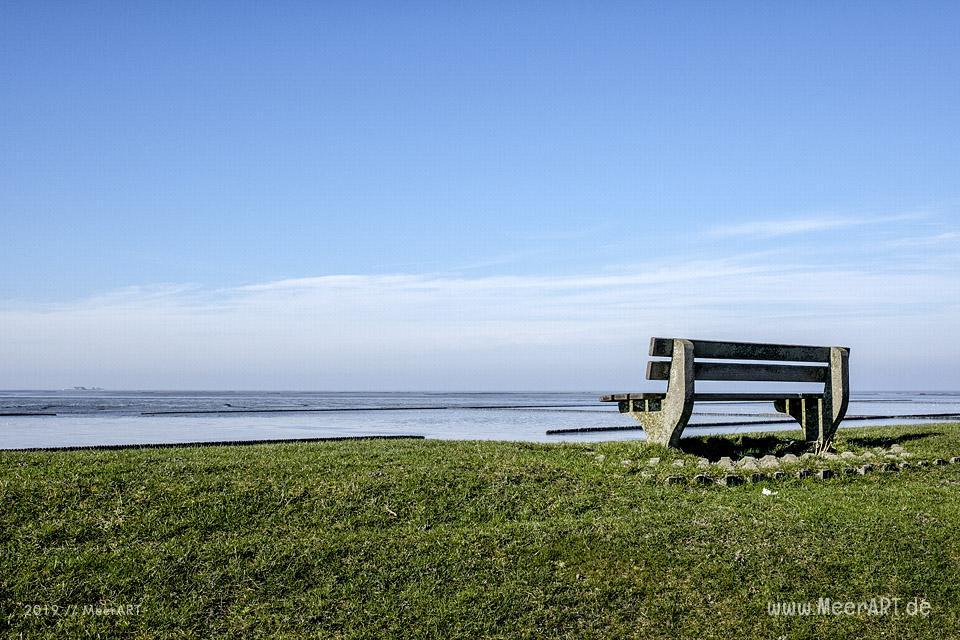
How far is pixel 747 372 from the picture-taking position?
11.8 meters

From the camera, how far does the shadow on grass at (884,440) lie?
12.5 metres

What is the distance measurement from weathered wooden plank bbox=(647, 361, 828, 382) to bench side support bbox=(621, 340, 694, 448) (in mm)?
201

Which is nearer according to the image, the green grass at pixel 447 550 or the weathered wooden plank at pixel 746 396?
the green grass at pixel 447 550

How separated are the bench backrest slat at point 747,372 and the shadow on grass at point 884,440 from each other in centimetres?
118

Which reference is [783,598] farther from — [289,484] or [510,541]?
[289,484]

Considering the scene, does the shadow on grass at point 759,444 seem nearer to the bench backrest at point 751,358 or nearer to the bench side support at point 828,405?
the bench side support at point 828,405

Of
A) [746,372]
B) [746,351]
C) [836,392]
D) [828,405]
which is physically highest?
[746,351]

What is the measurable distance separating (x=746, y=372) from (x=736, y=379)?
22cm

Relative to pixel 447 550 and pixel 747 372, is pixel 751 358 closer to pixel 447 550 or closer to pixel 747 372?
pixel 747 372

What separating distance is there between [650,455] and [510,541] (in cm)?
413
